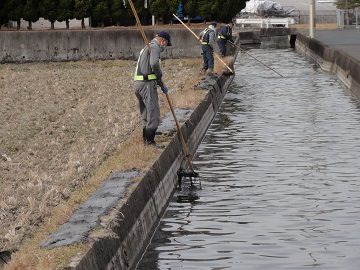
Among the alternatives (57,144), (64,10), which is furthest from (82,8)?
(57,144)

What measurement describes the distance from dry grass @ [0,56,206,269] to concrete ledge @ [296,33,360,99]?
487 centimetres

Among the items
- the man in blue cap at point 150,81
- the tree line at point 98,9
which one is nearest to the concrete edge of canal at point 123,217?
the man in blue cap at point 150,81

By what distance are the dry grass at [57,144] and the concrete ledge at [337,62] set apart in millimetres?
4872

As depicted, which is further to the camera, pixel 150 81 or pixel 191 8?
pixel 191 8

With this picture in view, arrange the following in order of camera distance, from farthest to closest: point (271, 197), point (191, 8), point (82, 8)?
point (191, 8) < point (82, 8) < point (271, 197)

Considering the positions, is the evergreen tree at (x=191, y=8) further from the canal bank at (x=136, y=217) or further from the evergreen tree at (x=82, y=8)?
the canal bank at (x=136, y=217)

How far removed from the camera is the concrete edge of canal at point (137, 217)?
10.9 m

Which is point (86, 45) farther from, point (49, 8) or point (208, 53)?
point (208, 53)

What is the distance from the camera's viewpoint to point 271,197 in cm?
1630

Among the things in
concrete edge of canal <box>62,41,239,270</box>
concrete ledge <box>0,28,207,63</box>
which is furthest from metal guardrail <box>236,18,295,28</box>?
concrete edge of canal <box>62,41,239,270</box>

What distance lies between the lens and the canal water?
12.7 metres

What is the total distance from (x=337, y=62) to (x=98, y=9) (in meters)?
15.5

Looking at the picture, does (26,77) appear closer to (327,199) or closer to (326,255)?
(327,199)

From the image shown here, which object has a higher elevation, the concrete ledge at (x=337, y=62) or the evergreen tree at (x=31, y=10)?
the evergreen tree at (x=31, y=10)
